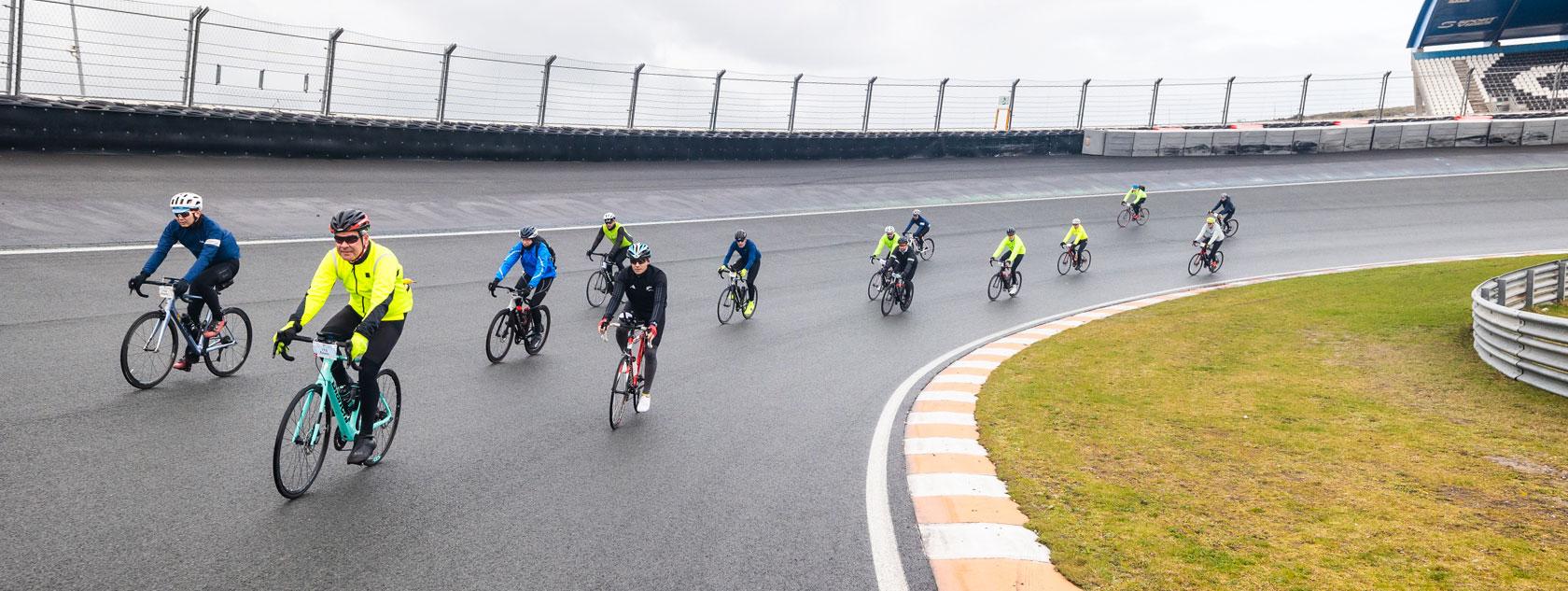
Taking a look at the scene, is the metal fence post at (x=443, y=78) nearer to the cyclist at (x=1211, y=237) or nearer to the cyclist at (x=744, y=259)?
the cyclist at (x=744, y=259)

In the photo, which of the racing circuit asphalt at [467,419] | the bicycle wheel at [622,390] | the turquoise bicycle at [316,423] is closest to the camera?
the racing circuit asphalt at [467,419]

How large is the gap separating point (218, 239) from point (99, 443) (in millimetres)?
2392

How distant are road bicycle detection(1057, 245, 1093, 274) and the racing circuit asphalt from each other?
0.30 meters

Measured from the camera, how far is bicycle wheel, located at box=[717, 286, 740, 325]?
1329cm

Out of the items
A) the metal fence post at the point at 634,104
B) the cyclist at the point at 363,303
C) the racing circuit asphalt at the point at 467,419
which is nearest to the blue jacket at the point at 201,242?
the racing circuit asphalt at the point at 467,419

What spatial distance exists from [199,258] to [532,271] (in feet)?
10.8

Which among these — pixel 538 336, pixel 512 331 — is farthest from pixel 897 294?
pixel 512 331

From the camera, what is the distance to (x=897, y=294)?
15641mm

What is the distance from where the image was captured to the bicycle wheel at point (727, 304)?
523 inches

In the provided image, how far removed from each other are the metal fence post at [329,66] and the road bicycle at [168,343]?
11.7m

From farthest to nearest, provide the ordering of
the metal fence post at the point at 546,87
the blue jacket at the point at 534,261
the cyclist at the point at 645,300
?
the metal fence post at the point at 546,87 < the blue jacket at the point at 534,261 < the cyclist at the point at 645,300

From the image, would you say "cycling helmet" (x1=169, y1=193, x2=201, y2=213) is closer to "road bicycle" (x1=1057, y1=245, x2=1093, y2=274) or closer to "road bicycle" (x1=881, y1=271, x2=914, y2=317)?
"road bicycle" (x1=881, y1=271, x2=914, y2=317)

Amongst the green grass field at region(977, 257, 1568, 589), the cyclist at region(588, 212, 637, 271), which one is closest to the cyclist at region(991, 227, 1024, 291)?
the green grass field at region(977, 257, 1568, 589)

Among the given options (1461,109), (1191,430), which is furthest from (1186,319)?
(1461,109)
